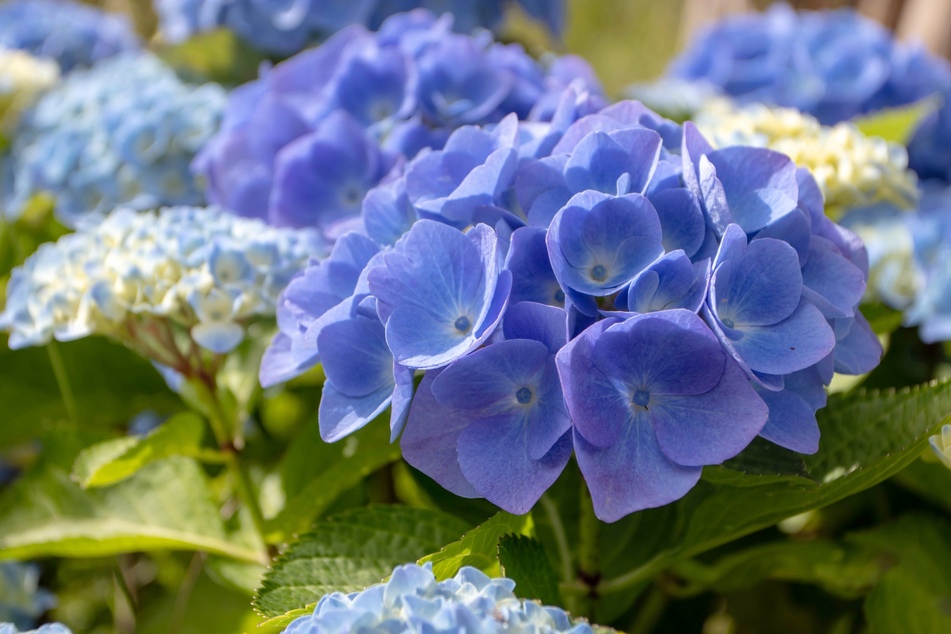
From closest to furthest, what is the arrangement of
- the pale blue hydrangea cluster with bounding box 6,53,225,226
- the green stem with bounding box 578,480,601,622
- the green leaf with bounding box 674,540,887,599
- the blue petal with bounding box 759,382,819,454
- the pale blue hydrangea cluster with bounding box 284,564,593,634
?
1. the pale blue hydrangea cluster with bounding box 284,564,593,634
2. the blue petal with bounding box 759,382,819,454
3. the green stem with bounding box 578,480,601,622
4. the green leaf with bounding box 674,540,887,599
5. the pale blue hydrangea cluster with bounding box 6,53,225,226

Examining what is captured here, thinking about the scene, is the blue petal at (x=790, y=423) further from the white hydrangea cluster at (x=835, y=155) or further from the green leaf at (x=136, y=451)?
the green leaf at (x=136, y=451)

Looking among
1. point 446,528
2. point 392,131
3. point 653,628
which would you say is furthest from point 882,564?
point 392,131

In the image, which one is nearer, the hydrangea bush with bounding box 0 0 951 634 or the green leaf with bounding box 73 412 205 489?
the hydrangea bush with bounding box 0 0 951 634

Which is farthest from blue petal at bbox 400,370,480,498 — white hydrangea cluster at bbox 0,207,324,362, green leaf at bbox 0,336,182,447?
green leaf at bbox 0,336,182,447

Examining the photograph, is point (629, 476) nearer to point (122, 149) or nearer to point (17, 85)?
point (122, 149)

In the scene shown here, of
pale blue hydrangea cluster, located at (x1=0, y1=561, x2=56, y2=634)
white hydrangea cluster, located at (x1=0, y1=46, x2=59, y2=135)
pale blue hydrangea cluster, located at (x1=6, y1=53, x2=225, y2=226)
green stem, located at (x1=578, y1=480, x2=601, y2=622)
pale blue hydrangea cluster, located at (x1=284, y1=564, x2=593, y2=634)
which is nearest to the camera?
pale blue hydrangea cluster, located at (x1=284, y1=564, x2=593, y2=634)

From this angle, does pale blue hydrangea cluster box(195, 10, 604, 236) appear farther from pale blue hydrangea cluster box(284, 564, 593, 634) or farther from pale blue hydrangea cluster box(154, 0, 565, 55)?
pale blue hydrangea cluster box(284, 564, 593, 634)

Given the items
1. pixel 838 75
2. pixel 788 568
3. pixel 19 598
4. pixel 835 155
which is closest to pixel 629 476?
pixel 788 568

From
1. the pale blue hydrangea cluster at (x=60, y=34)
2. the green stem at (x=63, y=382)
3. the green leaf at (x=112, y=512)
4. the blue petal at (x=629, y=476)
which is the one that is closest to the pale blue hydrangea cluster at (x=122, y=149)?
the green stem at (x=63, y=382)
